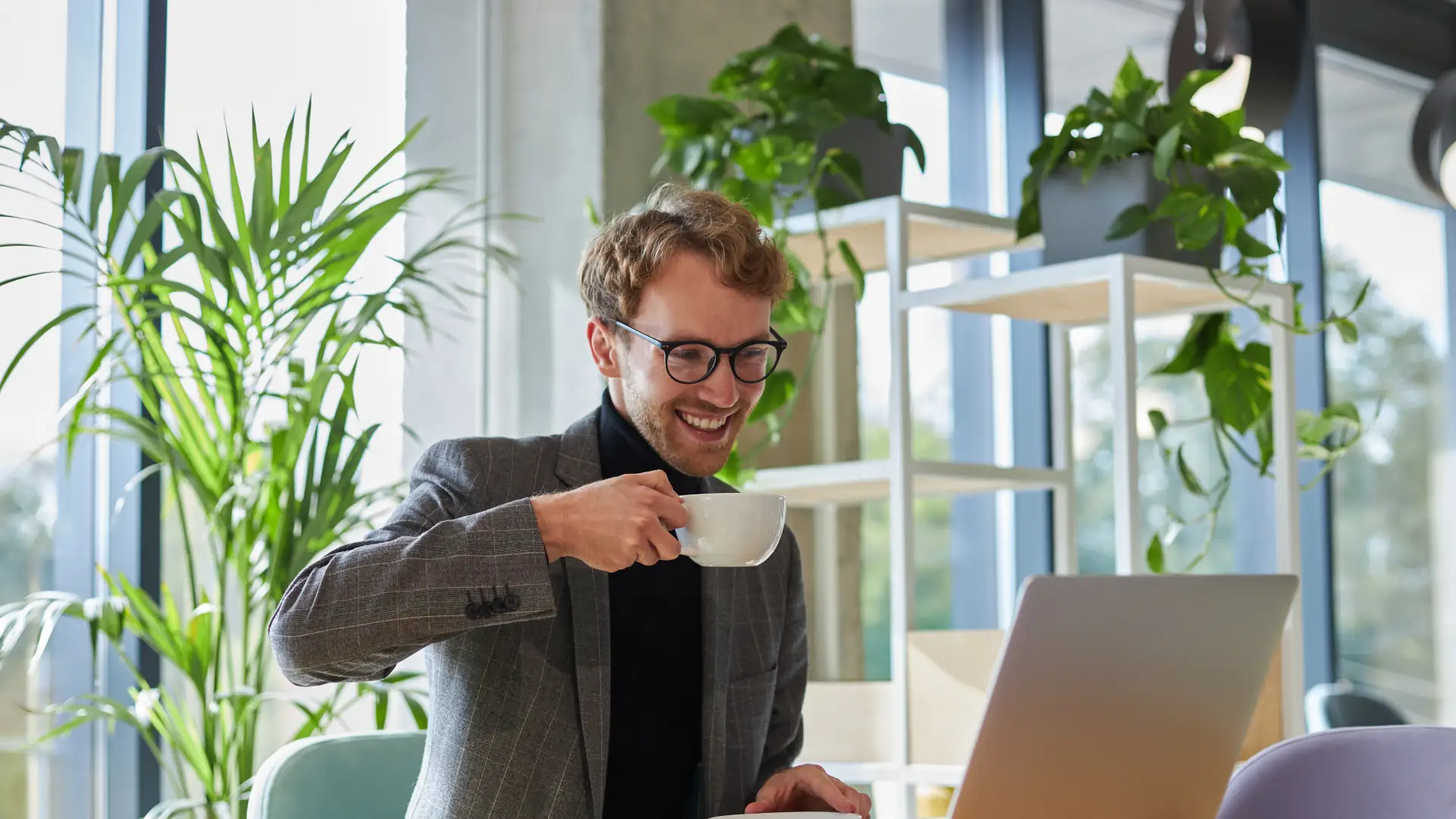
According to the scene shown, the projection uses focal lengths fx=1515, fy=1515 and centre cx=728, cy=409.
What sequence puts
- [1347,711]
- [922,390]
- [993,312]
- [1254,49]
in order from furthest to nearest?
[922,390], [1347,711], [1254,49], [993,312]

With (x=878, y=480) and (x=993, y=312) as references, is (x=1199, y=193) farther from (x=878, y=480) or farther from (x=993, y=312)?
(x=878, y=480)

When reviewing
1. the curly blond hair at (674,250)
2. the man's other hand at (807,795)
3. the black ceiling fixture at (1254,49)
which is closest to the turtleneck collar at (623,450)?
the curly blond hair at (674,250)

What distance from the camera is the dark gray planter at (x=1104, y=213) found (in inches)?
88.7

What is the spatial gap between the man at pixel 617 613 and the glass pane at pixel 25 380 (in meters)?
1.16

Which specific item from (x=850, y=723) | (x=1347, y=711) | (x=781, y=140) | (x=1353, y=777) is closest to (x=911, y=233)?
(x=781, y=140)

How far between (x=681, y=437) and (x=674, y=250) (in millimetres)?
182

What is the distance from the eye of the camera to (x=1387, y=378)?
5203mm

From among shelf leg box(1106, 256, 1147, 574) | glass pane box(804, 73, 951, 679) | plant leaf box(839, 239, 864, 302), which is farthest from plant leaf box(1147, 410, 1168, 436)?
glass pane box(804, 73, 951, 679)

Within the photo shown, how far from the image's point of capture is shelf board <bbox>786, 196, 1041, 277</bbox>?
8.05 ft

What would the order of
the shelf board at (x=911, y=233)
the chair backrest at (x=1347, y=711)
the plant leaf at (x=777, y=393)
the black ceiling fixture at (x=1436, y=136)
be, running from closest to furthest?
the shelf board at (x=911, y=233)
the plant leaf at (x=777, y=393)
the black ceiling fixture at (x=1436, y=136)
the chair backrest at (x=1347, y=711)

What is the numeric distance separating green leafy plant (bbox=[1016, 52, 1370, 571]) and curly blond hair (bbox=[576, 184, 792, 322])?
0.91m

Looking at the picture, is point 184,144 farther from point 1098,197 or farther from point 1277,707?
point 1277,707

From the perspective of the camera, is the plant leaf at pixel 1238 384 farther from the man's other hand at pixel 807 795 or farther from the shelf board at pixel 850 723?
the man's other hand at pixel 807 795

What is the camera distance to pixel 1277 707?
2217 mm
